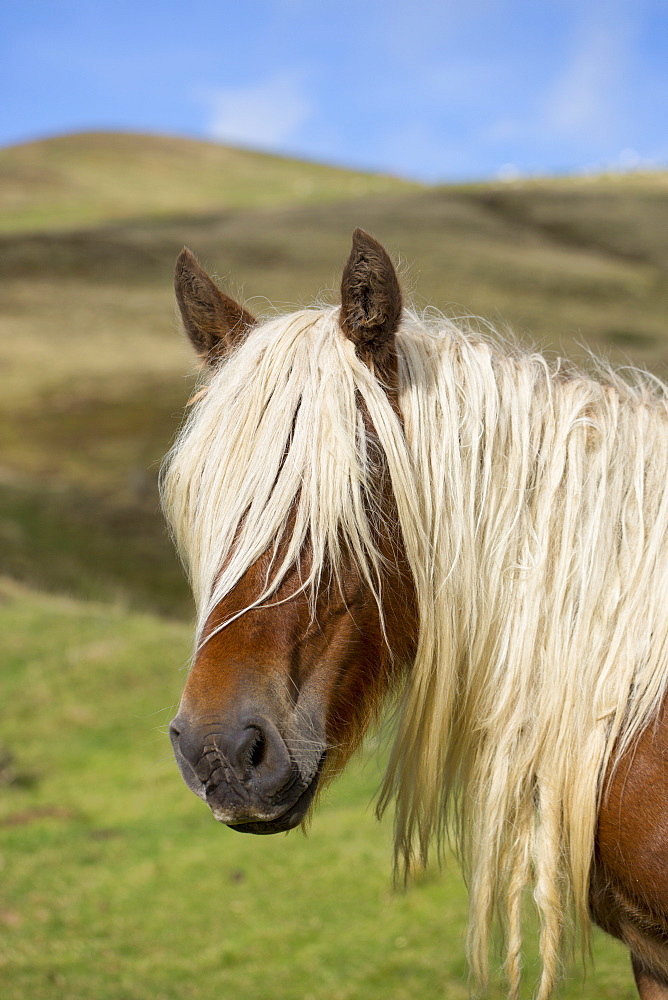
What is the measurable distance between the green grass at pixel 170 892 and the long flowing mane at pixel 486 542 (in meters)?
1.58

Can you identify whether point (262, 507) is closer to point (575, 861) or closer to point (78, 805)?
point (575, 861)

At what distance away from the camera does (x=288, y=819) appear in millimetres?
2207

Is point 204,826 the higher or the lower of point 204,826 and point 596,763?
the lower

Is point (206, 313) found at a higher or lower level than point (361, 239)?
lower

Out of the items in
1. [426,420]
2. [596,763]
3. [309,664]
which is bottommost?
[596,763]

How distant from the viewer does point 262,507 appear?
7.52 feet

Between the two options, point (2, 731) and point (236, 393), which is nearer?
point (236, 393)

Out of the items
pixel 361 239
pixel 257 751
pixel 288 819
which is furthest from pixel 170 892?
pixel 361 239

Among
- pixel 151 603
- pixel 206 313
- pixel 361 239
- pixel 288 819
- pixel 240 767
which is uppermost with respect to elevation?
pixel 361 239

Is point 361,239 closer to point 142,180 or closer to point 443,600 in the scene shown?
point 443,600

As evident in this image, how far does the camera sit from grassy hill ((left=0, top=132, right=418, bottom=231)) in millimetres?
61625

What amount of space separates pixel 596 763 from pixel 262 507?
3.77ft

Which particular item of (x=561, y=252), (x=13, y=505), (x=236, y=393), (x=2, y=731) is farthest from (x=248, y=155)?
(x=236, y=393)

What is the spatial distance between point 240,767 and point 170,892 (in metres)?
5.62
